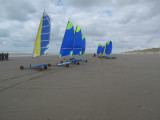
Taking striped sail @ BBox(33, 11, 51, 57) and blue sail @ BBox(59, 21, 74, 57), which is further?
blue sail @ BBox(59, 21, 74, 57)

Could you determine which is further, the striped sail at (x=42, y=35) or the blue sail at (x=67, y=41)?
the blue sail at (x=67, y=41)

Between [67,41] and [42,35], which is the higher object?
[42,35]

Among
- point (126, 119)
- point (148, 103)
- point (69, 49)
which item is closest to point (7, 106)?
point (126, 119)

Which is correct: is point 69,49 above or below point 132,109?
above

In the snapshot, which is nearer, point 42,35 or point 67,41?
point 42,35

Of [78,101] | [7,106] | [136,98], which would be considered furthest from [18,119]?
[136,98]

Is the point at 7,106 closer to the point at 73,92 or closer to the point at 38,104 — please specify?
the point at 38,104

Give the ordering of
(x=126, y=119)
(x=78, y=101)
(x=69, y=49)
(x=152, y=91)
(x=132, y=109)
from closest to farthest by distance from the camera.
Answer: (x=126, y=119)
(x=132, y=109)
(x=78, y=101)
(x=152, y=91)
(x=69, y=49)

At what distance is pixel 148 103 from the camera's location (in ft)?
9.67

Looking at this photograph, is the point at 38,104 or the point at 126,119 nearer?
the point at 126,119

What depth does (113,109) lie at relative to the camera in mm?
2709

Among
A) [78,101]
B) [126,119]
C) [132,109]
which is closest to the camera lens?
[126,119]

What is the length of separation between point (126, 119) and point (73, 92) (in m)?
1.91

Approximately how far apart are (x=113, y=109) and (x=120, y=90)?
137 cm
